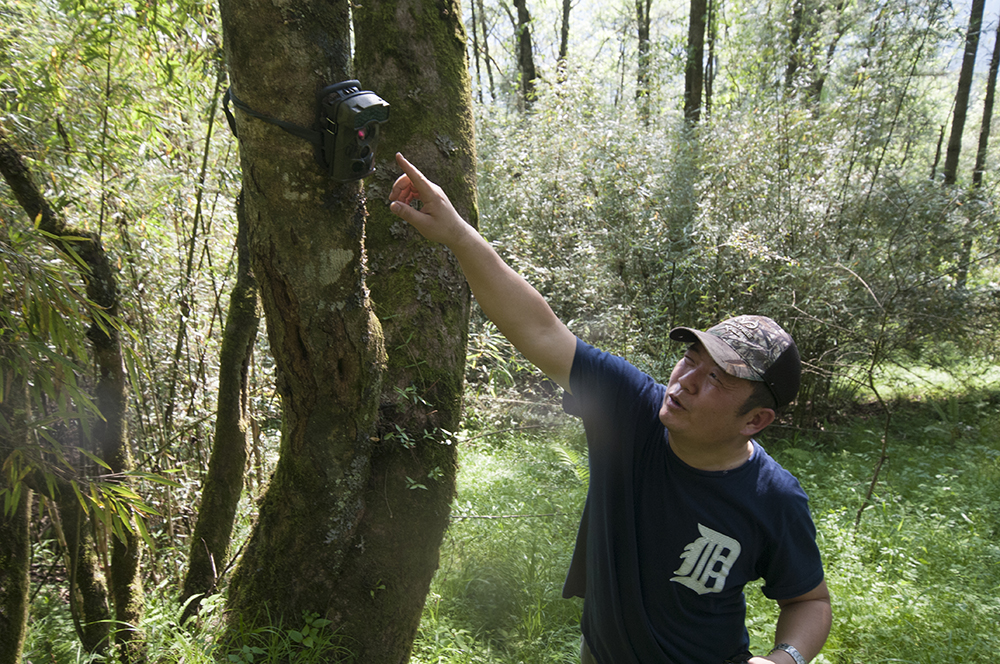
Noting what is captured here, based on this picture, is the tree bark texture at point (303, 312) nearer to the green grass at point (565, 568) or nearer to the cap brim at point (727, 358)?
the green grass at point (565, 568)

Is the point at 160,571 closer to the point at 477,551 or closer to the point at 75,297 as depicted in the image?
the point at 477,551

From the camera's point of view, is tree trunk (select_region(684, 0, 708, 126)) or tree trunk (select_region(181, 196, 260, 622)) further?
tree trunk (select_region(684, 0, 708, 126))

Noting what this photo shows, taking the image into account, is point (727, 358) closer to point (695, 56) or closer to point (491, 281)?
point (491, 281)

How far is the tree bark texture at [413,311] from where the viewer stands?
205 cm

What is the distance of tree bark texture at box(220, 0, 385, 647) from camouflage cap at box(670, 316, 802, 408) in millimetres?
998

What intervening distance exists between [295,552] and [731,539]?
4.41 ft

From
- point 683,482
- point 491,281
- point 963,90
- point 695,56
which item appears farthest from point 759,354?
point 963,90

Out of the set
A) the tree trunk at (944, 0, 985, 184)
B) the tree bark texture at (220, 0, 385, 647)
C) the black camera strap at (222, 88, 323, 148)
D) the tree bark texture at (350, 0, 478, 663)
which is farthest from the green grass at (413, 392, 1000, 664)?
the tree trunk at (944, 0, 985, 184)

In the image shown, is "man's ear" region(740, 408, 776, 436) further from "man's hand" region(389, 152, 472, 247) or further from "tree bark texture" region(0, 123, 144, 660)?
"tree bark texture" region(0, 123, 144, 660)

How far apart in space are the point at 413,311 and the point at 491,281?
2.53ft

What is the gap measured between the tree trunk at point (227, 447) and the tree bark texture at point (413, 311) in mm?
652

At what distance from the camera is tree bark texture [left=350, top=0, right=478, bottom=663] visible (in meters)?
2.05

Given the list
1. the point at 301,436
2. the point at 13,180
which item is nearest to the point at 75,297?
the point at 301,436

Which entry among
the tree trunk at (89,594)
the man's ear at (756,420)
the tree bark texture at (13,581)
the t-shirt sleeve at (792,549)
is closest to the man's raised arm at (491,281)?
the man's ear at (756,420)
